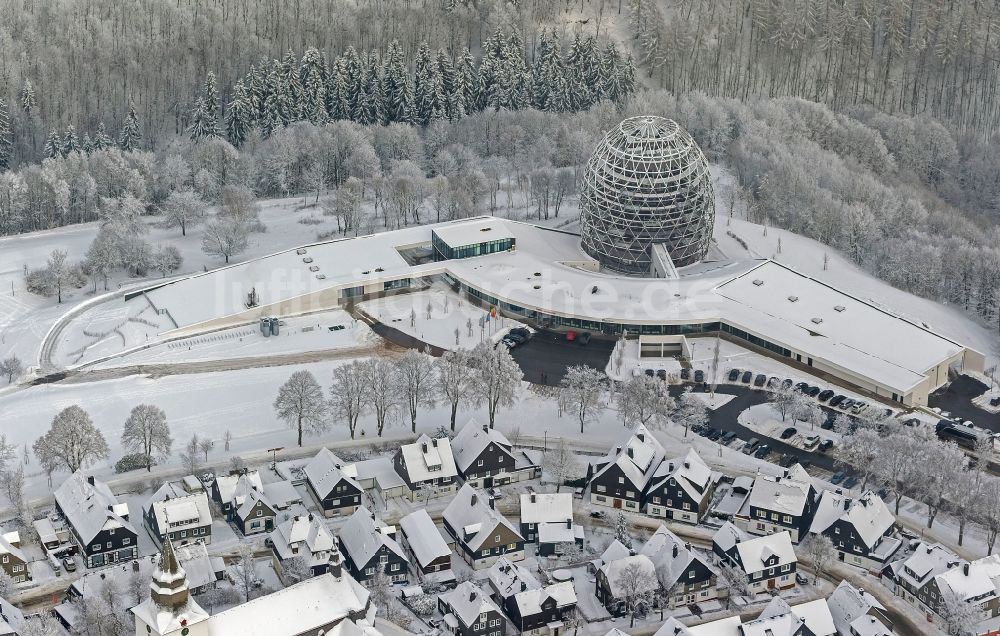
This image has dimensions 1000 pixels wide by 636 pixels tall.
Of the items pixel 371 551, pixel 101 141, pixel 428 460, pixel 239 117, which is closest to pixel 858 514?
pixel 428 460

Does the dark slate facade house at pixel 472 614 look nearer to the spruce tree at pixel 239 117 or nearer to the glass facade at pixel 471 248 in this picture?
the glass facade at pixel 471 248

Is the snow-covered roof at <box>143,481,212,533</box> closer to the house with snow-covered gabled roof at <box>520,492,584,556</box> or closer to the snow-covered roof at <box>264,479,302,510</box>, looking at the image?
the snow-covered roof at <box>264,479,302,510</box>

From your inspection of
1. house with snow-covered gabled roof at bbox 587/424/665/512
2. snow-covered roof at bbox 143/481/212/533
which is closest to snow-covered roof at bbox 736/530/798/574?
house with snow-covered gabled roof at bbox 587/424/665/512

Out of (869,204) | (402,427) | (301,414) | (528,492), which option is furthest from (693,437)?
(869,204)

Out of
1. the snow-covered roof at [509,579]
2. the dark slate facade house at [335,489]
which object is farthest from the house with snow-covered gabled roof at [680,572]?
the dark slate facade house at [335,489]

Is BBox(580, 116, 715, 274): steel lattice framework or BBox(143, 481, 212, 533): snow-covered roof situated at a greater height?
BBox(580, 116, 715, 274): steel lattice framework
